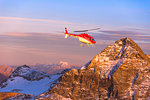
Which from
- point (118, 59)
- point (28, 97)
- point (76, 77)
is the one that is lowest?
point (28, 97)

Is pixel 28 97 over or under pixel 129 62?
under

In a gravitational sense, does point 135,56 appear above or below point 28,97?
above

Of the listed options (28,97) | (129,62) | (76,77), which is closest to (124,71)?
(129,62)

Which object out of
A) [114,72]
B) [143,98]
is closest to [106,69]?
[114,72]

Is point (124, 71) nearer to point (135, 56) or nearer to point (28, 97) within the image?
point (135, 56)

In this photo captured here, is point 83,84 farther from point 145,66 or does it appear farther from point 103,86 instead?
point 145,66

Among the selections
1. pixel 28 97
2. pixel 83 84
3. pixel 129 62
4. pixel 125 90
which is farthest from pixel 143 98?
pixel 28 97
